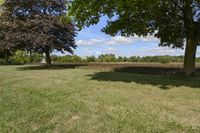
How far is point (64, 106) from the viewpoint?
1107 centimetres

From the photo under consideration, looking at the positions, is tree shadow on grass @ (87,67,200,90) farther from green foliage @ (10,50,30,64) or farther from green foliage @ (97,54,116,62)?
green foliage @ (10,50,30,64)

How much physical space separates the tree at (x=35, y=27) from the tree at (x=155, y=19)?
32.5 ft

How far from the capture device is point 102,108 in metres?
10.5

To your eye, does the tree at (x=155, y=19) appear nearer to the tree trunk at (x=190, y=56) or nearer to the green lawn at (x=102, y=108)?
the tree trunk at (x=190, y=56)

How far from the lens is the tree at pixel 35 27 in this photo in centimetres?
2966

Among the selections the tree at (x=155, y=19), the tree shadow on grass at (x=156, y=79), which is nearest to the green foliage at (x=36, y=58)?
the tree shadow on grass at (x=156, y=79)

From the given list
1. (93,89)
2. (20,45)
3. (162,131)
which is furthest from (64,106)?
(20,45)

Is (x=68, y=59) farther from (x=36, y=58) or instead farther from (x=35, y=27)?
(x=35, y=27)

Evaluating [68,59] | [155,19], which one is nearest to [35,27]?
[155,19]

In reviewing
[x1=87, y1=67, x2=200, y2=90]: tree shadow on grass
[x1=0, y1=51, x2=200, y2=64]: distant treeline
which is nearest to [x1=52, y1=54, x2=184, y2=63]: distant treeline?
[x1=0, y1=51, x2=200, y2=64]: distant treeline

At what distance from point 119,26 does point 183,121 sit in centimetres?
1194

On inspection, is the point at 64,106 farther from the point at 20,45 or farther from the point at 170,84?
the point at 20,45

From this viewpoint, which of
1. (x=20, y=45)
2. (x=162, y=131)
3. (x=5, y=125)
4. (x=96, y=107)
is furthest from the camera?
(x=20, y=45)

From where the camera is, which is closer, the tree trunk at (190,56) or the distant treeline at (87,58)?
the tree trunk at (190,56)
